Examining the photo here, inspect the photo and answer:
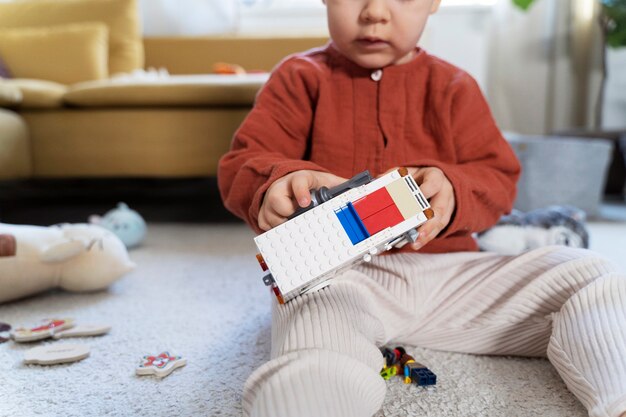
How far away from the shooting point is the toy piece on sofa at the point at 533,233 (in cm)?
109

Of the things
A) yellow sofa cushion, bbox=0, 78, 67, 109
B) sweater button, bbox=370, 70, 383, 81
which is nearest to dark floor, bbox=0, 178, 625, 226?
yellow sofa cushion, bbox=0, 78, 67, 109

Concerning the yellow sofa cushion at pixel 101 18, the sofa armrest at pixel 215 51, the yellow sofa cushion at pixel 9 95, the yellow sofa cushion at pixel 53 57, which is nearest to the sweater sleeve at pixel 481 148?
the yellow sofa cushion at pixel 9 95

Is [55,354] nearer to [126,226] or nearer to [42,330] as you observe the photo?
[42,330]

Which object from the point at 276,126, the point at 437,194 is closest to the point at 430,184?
the point at 437,194

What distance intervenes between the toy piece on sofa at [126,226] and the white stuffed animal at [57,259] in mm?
278

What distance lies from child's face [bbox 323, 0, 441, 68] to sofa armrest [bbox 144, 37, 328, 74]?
4.31 ft

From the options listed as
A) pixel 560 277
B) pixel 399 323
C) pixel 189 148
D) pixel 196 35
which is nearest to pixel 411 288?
pixel 399 323

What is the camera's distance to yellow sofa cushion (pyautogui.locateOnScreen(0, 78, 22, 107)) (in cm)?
151

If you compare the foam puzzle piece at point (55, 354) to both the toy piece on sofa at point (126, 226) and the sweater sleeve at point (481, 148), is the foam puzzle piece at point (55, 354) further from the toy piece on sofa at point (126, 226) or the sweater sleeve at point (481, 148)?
the toy piece on sofa at point (126, 226)

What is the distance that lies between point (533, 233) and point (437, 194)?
547 mm

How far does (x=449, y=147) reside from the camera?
2.52ft

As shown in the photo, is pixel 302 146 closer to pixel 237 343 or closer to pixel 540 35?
pixel 237 343

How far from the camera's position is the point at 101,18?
2215 millimetres

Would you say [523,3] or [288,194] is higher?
[523,3]
